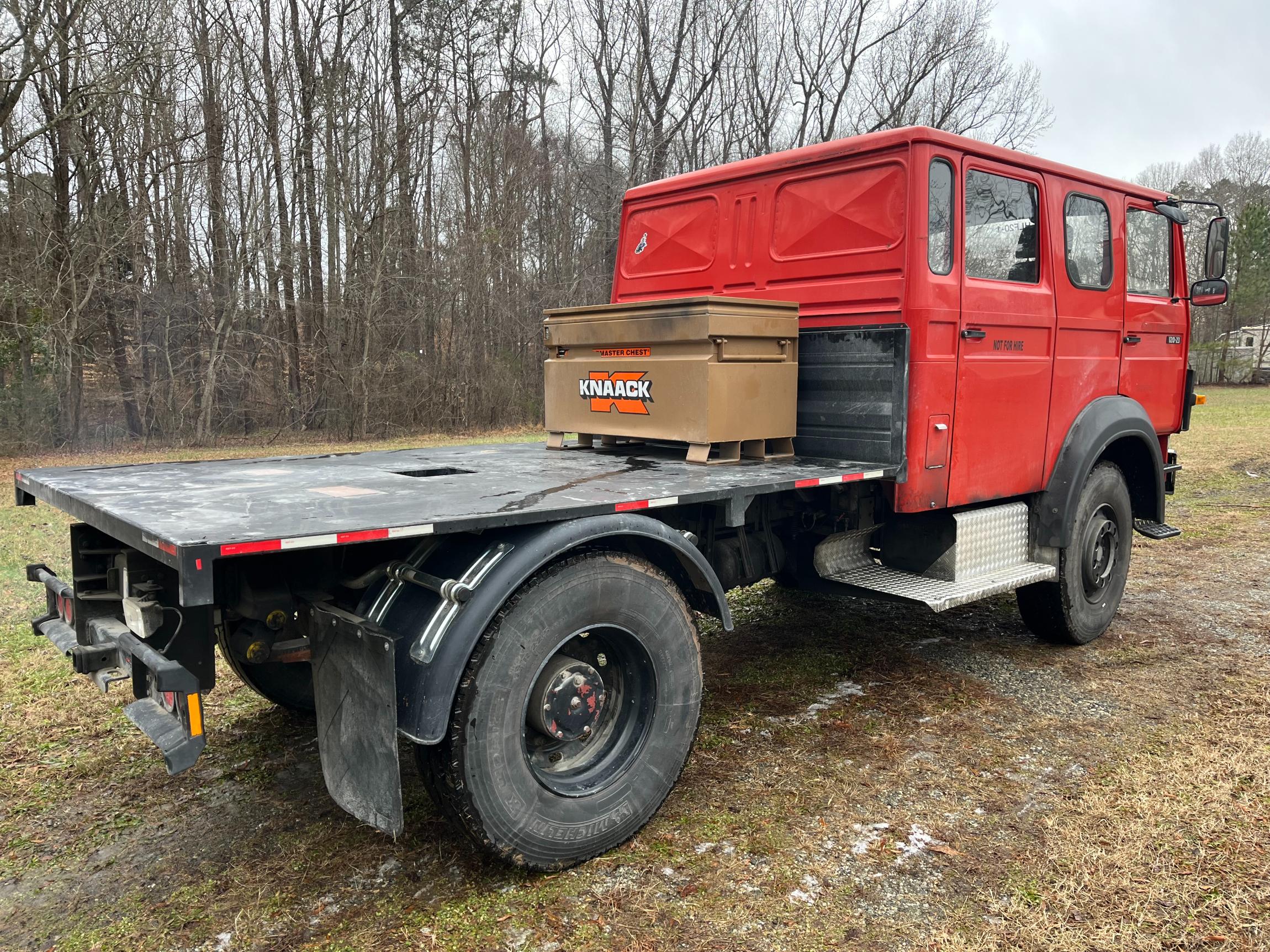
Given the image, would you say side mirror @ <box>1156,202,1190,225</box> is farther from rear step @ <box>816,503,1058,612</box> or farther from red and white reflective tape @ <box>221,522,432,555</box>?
red and white reflective tape @ <box>221,522,432,555</box>

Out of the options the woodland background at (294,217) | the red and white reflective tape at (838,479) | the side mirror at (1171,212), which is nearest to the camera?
the red and white reflective tape at (838,479)

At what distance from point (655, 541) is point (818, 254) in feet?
7.05

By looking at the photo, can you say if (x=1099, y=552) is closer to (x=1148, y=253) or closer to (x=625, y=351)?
(x=1148, y=253)

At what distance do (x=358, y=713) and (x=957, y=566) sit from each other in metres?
3.08

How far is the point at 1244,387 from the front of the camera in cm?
4422

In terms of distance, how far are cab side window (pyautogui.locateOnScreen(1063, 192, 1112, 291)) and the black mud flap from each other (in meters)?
4.30

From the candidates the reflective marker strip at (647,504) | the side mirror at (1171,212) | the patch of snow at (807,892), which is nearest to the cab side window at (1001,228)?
the side mirror at (1171,212)

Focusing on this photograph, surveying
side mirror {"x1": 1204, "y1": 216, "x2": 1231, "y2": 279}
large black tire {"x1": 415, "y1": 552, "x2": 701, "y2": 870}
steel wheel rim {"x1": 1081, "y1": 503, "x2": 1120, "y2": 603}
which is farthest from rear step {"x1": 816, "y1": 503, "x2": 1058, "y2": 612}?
side mirror {"x1": 1204, "y1": 216, "x2": 1231, "y2": 279}

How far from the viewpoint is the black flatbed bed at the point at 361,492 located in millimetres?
2508

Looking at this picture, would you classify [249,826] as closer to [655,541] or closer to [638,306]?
[655,541]

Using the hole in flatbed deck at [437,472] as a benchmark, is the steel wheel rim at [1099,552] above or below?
below

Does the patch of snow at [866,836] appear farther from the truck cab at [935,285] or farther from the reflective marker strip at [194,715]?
the reflective marker strip at [194,715]

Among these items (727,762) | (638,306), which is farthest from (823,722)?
(638,306)

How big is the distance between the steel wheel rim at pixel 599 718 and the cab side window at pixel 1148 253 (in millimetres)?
4144
